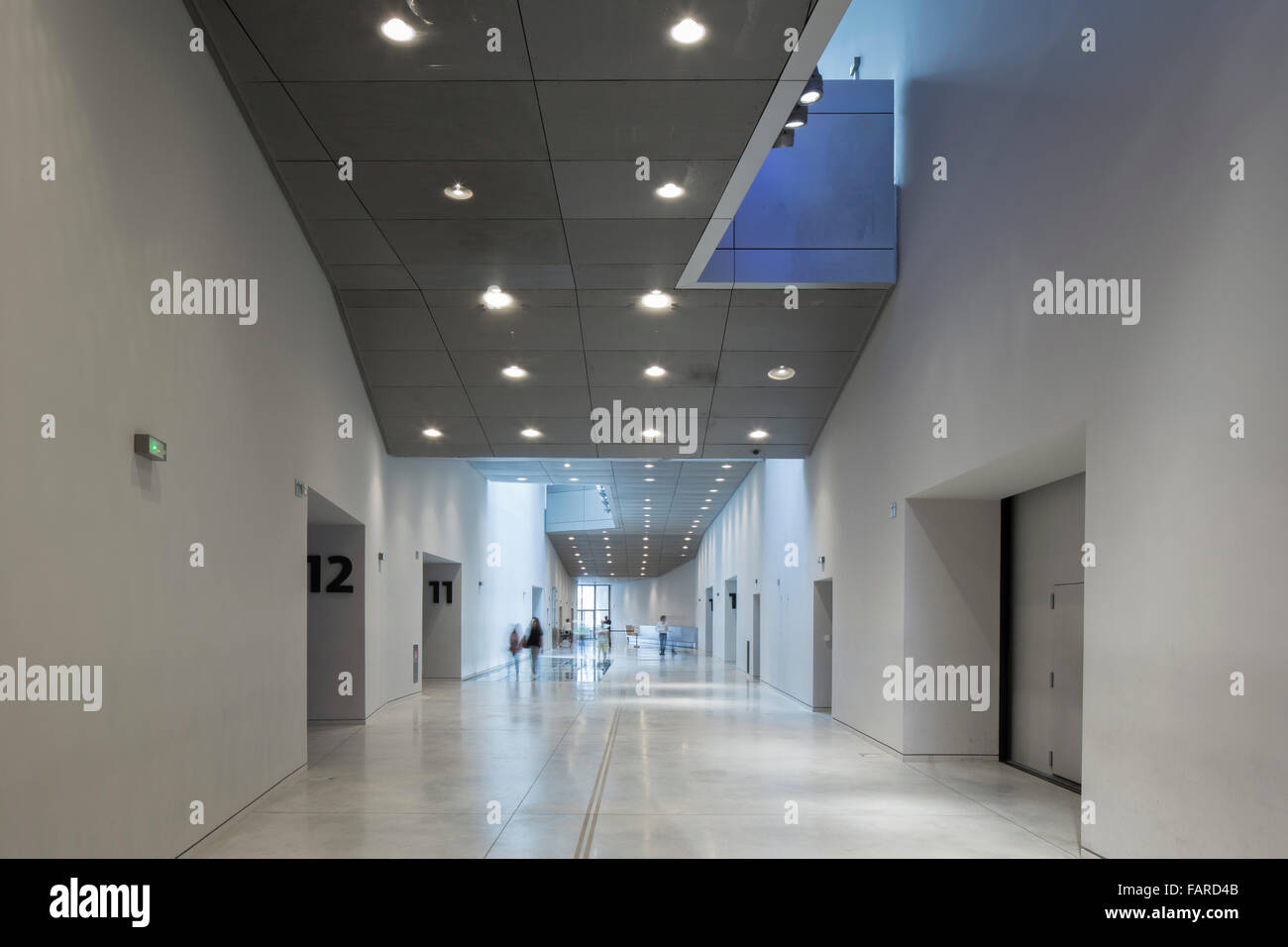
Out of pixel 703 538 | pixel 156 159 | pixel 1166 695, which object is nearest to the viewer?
pixel 1166 695

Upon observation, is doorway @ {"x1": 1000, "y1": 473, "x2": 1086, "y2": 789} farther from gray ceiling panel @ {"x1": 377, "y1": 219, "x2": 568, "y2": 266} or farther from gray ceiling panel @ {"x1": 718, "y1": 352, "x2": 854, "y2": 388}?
gray ceiling panel @ {"x1": 377, "y1": 219, "x2": 568, "y2": 266}

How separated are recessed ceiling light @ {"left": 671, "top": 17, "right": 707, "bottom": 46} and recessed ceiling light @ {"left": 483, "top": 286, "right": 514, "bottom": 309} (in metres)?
4.51

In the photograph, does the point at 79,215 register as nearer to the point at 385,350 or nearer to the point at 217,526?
the point at 217,526

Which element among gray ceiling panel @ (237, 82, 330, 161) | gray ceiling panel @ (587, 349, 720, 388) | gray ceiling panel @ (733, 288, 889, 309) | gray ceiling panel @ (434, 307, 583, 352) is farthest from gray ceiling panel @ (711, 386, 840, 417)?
gray ceiling panel @ (237, 82, 330, 161)

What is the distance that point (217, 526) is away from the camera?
6.67 m

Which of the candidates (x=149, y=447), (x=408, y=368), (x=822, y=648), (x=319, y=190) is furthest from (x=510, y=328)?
(x=822, y=648)

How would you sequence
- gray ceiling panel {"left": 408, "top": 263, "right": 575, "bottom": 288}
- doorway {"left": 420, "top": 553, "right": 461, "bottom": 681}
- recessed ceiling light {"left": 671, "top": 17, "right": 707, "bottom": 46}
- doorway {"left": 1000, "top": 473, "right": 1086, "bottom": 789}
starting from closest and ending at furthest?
recessed ceiling light {"left": 671, "top": 17, "right": 707, "bottom": 46} → doorway {"left": 1000, "top": 473, "right": 1086, "bottom": 789} → gray ceiling panel {"left": 408, "top": 263, "right": 575, "bottom": 288} → doorway {"left": 420, "top": 553, "right": 461, "bottom": 681}

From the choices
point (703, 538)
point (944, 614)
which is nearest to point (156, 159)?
point (944, 614)

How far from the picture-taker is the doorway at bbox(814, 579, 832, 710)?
15250mm

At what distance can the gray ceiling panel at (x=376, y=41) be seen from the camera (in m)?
5.96

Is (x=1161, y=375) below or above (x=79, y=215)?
below

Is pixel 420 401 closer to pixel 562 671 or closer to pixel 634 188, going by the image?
pixel 634 188

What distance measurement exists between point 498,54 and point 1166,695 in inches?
208

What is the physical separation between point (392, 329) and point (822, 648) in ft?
26.3
